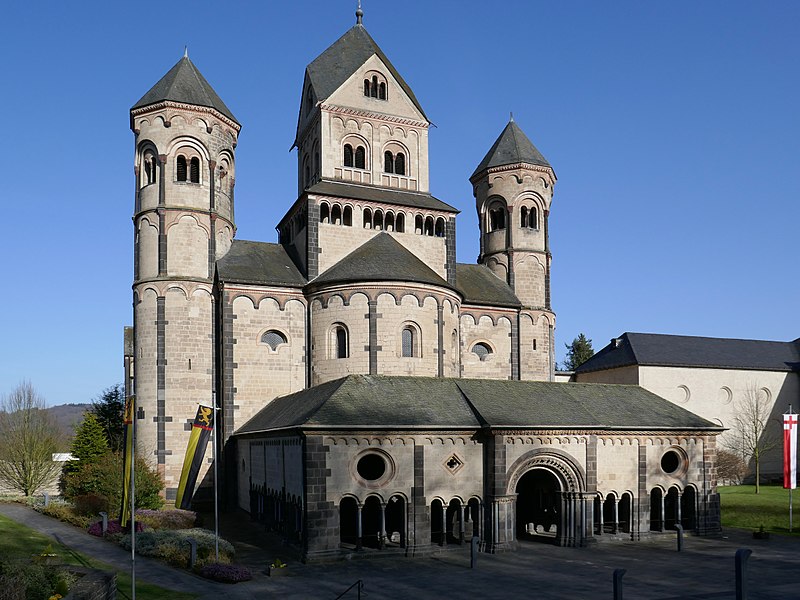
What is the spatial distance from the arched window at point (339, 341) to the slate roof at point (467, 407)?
434cm

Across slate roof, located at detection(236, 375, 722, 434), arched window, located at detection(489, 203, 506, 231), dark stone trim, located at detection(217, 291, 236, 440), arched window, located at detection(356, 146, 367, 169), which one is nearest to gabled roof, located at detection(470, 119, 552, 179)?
arched window, located at detection(489, 203, 506, 231)

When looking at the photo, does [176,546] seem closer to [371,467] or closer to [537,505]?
[371,467]

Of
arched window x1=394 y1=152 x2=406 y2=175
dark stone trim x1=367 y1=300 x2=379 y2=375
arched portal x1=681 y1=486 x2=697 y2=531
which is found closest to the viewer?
arched portal x1=681 y1=486 x2=697 y2=531

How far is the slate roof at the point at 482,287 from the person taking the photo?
49094mm

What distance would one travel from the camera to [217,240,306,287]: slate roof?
44.0 meters

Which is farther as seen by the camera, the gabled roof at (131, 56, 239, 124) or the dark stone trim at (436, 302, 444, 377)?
the gabled roof at (131, 56, 239, 124)

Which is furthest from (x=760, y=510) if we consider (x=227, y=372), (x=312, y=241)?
(x=227, y=372)

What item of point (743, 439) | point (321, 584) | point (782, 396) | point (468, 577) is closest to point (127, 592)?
point (321, 584)

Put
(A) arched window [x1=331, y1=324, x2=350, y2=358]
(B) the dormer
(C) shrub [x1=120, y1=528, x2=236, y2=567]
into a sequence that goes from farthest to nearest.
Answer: (B) the dormer, (A) arched window [x1=331, y1=324, x2=350, y2=358], (C) shrub [x1=120, y1=528, x2=236, y2=567]

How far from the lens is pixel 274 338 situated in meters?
44.5

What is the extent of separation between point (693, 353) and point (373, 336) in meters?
36.1

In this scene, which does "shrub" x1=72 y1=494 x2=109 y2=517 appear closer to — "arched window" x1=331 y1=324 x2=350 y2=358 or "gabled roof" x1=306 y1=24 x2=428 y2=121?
"arched window" x1=331 y1=324 x2=350 y2=358

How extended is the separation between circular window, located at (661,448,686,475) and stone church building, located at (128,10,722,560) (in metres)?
0.12

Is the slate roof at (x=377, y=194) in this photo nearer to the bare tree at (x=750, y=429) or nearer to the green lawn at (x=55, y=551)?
the green lawn at (x=55, y=551)
